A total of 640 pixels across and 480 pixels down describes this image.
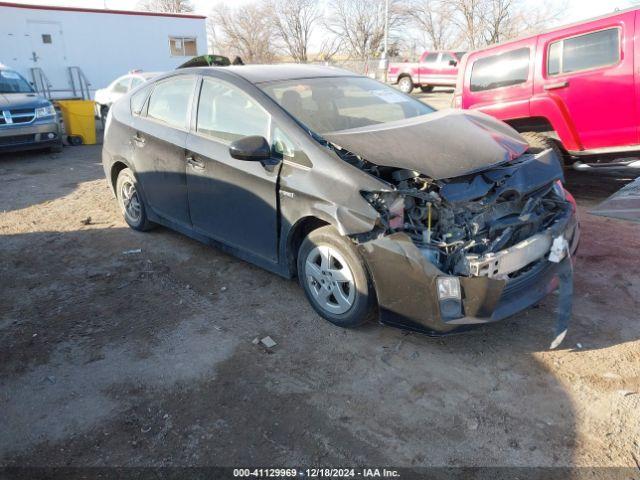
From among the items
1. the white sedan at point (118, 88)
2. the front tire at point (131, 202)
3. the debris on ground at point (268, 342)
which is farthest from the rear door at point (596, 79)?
the white sedan at point (118, 88)

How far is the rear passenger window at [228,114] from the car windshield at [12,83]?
28.2ft

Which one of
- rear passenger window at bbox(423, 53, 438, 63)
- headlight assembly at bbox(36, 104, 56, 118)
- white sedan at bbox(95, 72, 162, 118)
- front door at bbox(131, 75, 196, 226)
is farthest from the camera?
rear passenger window at bbox(423, 53, 438, 63)

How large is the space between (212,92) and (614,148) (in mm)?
4356

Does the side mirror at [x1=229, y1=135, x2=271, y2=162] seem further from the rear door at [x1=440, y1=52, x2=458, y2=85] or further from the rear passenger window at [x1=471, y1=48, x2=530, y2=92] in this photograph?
the rear door at [x1=440, y1=52, x2=458, y2=85]

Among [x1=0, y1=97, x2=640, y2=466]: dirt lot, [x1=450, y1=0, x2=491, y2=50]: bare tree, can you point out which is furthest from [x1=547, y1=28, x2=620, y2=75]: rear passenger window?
[x1=450, y1=0, x2=491, y2=50]: bare tree

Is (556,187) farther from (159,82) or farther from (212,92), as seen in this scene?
(159,82)

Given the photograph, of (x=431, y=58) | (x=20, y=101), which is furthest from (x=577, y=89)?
(x=431, y=58)

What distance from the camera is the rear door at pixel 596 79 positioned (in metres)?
5.27

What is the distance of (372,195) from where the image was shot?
3.09m

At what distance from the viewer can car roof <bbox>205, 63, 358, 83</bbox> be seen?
4.04 meters

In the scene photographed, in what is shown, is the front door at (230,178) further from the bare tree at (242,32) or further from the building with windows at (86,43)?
the bare tree at (242,32)

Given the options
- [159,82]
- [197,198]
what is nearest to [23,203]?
[159,82]

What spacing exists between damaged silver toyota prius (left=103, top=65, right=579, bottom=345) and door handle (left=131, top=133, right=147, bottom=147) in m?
0.29

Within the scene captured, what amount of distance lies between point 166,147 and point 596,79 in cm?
460
